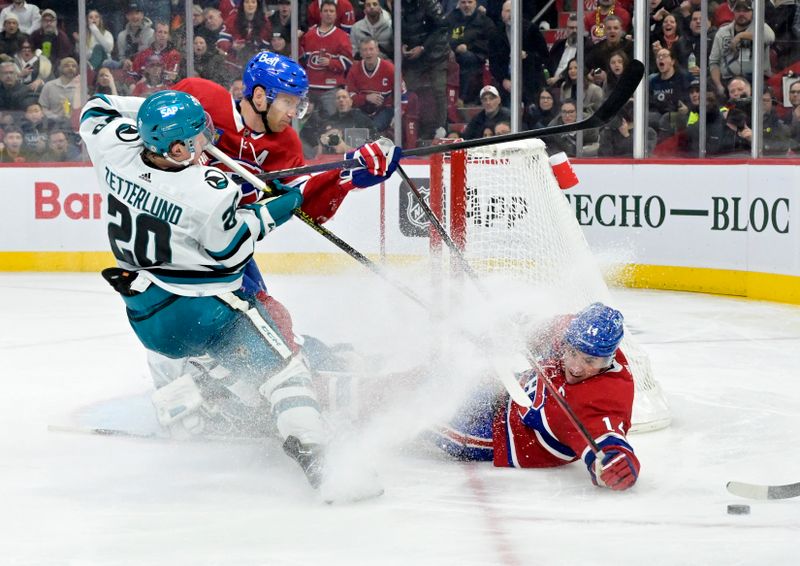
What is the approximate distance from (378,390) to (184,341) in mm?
559

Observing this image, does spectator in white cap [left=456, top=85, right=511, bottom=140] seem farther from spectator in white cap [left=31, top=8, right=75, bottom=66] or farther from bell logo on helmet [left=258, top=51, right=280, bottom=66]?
bell logo on helmet [left=258, top=51, right=280, bottom=66]

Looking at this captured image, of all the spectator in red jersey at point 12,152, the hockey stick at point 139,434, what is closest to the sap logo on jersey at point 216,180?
the hockey stick at point 139,434

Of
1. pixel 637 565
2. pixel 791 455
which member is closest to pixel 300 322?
pixel 791 455

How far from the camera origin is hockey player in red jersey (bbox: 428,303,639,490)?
2.83m

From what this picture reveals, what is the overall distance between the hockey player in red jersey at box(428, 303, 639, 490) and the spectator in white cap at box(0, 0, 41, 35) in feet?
20.5

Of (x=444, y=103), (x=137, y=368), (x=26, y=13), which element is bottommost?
(x=137, y=368)

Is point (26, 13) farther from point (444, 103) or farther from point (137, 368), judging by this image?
point (137, 368)

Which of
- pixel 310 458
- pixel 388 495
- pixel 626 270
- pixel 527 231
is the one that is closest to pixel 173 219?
pixel 310 458

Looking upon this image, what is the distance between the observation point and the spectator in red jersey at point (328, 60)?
8.19m

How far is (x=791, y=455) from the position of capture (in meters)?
3.27

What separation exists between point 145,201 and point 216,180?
18 cm

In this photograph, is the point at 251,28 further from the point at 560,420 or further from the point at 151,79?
the point at 560,420

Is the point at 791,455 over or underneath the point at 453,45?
underneath

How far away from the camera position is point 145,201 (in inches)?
115
